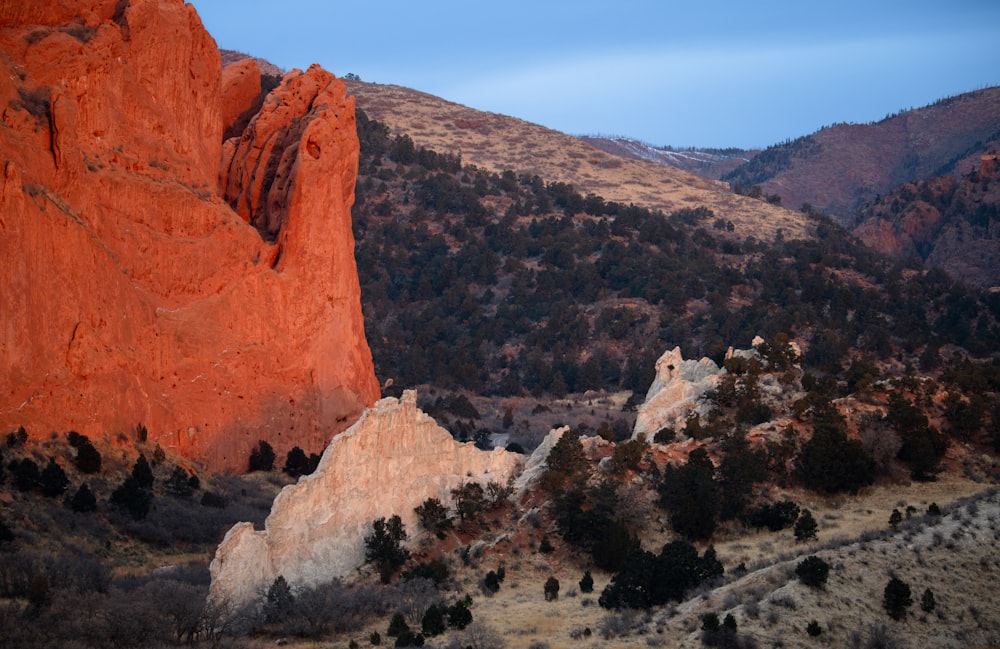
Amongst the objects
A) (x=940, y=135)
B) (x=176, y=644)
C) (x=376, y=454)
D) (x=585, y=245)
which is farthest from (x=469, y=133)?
(x=176, y=644)

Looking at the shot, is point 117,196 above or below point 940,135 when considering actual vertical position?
below

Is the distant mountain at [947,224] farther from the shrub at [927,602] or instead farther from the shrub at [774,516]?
the shrub at [927,602]

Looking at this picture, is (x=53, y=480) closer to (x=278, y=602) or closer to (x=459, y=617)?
(x=278, y=602)

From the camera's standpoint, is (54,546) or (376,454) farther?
(376,454)

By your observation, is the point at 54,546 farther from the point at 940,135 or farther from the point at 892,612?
the point at 940,135

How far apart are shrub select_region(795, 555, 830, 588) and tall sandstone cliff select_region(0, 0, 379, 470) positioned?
17307mm

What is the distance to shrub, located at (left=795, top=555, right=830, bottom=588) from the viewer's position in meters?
20.7

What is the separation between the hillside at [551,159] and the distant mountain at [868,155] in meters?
40.6

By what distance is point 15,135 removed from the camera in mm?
28047

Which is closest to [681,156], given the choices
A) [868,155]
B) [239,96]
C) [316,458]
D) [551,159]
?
[868,155]

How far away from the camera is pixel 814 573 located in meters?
20.7

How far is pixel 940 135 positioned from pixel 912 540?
496 ft

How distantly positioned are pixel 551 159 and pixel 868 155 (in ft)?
243

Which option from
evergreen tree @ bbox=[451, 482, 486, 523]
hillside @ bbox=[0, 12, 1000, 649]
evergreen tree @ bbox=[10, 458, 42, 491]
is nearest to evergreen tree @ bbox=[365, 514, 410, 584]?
hillside @ bbox=[0, 12, 1000, 649]
